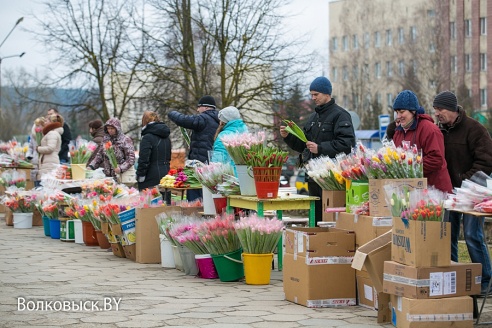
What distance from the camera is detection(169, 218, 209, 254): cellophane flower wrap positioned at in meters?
9.31

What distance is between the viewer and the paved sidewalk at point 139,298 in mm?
7055

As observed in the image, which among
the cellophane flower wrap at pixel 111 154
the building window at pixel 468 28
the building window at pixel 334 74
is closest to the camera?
the cellophane flower wrap at pixel 111 154

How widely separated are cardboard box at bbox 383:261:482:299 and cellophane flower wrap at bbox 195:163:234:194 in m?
3.44

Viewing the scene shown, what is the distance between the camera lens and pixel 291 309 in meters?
7.60

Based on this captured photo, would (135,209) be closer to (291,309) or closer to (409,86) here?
(291,309)

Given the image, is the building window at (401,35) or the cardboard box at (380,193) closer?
the cardboard box at (380,193)

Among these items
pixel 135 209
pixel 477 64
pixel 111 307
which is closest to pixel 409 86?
pixel 477 64

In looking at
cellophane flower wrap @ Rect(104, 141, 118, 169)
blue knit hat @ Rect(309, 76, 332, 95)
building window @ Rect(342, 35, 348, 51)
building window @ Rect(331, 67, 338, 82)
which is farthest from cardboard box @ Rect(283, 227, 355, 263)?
building window @ Rect(331, 67, 338, 82)

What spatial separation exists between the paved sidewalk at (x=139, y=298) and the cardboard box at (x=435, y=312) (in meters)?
0.38

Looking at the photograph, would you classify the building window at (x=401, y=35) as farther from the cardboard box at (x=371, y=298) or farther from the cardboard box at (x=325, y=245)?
the cardboard box at (x=371, y=298)

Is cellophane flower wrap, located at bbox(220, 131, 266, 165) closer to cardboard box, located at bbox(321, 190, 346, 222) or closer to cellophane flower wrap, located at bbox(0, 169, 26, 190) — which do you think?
cardboard box, located at bbox(321, 190, 346, 222)

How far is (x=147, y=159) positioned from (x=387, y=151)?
655 centimetres

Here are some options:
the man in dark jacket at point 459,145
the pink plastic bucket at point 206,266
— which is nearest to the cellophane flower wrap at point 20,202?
the pink plastic bucket at point 206,266

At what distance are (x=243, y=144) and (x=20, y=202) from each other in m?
7.20
